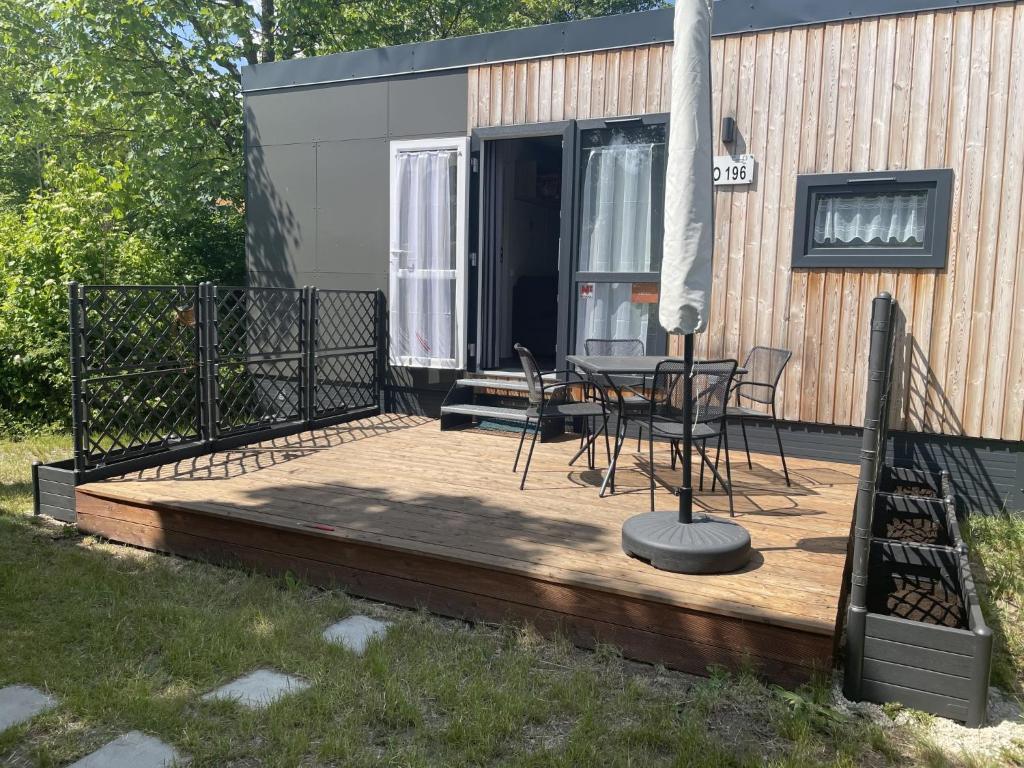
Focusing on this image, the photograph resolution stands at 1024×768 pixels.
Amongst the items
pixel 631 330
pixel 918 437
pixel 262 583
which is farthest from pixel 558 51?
pixel 262 583

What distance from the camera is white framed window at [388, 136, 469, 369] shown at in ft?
19.7

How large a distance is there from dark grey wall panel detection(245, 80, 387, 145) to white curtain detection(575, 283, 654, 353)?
85.7 inches

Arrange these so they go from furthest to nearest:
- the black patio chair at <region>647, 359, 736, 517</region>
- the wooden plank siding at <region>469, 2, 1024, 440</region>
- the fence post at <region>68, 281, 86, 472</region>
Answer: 1. the wooden plank siding at <region>469, 2, 1024, 440</region>
2. the fence post at <region>68, 281, 86, 472</region>
3. the black patio chair at <region>647, 359, 736, 517</region>

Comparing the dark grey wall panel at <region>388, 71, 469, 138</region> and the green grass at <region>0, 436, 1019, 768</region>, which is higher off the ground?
the dark grey wall panel at <region>388, 71, 469, 138</region>

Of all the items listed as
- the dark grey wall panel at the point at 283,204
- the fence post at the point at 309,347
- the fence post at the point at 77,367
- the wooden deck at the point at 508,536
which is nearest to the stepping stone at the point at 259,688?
the wooden deck at the point at 508,536

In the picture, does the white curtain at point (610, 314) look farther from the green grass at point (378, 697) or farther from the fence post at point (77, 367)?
the fence post at point (77, 367)

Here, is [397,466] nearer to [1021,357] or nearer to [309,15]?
[1021,357]

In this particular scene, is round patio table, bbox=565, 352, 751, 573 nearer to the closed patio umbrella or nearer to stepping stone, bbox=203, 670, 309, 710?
the closed patio umbrella

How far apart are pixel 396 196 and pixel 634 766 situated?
486 centimetres

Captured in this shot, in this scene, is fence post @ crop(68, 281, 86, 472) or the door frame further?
the door frame

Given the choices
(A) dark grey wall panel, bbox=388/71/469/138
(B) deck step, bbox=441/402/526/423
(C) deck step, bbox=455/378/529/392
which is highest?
(A) dark grey wall panel, bbox=388/71/469/138

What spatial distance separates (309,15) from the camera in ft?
35.6

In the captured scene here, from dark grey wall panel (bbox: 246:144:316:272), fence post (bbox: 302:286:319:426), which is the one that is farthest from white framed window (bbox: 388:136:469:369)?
dark grey wall panel (bbox: 246:144:316:272)

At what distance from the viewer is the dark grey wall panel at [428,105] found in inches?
235
